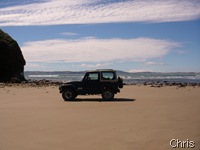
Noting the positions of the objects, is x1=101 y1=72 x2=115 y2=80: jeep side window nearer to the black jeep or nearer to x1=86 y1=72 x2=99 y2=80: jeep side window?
the black jeep

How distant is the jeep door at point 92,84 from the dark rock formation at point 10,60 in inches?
829

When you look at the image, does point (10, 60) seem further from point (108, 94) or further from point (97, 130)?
point (97, 130)

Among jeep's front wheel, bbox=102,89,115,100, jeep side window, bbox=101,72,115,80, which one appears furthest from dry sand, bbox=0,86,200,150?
jeep side window, bbox=101,72,115,80

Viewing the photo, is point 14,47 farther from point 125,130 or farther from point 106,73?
point 125,130

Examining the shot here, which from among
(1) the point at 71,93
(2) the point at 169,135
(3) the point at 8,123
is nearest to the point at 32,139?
(3) the point at 8,123

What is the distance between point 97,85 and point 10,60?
82.2 feet

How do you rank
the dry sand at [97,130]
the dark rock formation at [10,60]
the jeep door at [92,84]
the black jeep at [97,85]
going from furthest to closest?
the dark rock formation at [10,60]
the jeep door at [92,84]
the black jeep at [97,85]
the dry sand at [97,130]

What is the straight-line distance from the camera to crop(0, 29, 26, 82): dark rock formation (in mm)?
38569

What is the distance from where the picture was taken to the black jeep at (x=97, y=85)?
17.5 meters

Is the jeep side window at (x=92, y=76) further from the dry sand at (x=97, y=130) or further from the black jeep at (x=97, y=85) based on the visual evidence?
the dry sand at (x=97, y=130)

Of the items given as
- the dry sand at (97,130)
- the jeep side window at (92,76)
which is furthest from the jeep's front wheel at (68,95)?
the dry sand at (97,130)

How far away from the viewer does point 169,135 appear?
7629mm

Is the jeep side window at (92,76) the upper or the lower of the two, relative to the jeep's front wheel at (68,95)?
upper

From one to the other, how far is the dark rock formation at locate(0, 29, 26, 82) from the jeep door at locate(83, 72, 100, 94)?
21065 millimetres
